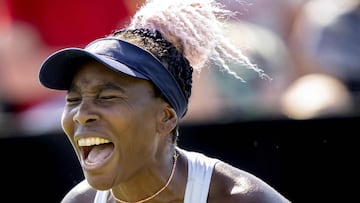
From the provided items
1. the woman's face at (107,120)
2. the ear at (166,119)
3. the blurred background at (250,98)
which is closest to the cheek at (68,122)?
the woman's face at (107,120)

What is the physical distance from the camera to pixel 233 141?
13.8 feet

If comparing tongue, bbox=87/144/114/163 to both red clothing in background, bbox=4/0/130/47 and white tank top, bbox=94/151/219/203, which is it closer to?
white tank top, bbox=94/151/219/203

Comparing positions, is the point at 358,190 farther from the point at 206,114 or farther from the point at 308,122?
the point at 206,114

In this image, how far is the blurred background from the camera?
4203 mm

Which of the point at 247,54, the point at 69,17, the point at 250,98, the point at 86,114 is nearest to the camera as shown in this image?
the point at 86,114

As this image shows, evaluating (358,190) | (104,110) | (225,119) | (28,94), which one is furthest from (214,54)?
(28,94)

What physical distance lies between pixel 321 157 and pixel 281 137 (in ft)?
0.62

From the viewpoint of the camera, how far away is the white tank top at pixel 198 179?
10.3 ft

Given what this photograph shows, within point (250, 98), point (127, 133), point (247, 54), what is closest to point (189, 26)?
point (127, 133)

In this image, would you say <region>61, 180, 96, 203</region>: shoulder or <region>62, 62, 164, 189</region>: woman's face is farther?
<region>61, 180, 96, 203</region>: shoulder

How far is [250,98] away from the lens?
4617mm

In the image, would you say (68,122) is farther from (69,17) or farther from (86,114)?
(69,17)

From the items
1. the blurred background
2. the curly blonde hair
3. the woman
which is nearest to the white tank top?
the woman

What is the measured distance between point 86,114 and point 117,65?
0.56 feet
